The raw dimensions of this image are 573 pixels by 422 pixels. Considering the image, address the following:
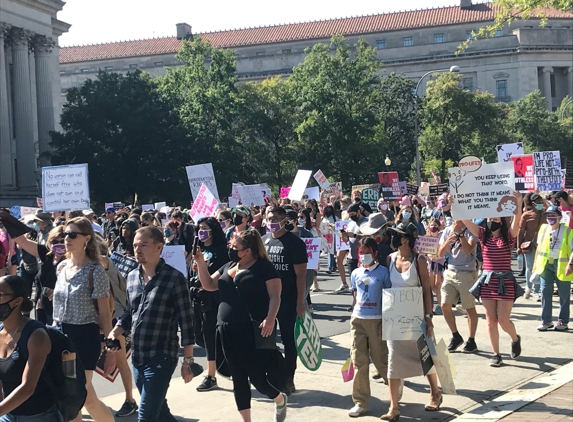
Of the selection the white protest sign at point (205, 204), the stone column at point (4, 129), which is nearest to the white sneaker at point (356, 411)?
the white protest sign at point (205, 204)

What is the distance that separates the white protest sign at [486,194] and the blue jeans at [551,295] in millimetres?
2997

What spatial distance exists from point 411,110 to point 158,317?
64.0 m

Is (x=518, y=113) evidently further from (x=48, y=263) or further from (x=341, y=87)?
(x=48, y=263)

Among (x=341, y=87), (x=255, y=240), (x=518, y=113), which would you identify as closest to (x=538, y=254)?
(x=255, y=240)

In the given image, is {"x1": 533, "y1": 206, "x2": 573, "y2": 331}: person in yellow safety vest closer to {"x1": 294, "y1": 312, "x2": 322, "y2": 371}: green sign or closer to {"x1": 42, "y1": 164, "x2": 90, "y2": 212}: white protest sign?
{"x1": 294, "y1": 312, "x2": 322, "y2": 371}: green sign

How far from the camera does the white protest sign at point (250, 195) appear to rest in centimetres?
2480

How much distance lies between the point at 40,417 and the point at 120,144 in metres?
47.1

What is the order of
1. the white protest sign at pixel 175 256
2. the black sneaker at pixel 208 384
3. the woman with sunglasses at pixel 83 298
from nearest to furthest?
the woman with sunglasses at pixel 83 298 → the black sneaker at pixel 208 384 → the white protest sign at pixel 175 256

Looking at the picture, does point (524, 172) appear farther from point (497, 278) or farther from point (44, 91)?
point (44, 91)

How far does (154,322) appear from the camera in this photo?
638 cm

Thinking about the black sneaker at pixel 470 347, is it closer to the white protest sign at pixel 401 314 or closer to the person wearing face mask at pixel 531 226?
the white protest sign at pixel 401 314

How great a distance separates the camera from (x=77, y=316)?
268 inches

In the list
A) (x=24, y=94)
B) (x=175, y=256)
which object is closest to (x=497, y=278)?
(x=175, y=256)

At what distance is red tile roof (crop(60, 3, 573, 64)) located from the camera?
100062mm
